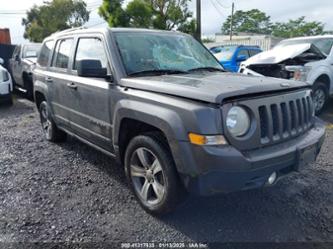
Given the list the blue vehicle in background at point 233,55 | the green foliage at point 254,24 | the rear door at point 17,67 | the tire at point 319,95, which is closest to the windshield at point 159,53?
the tire at point 319,95

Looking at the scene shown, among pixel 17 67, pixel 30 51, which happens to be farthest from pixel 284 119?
pixel 17 67

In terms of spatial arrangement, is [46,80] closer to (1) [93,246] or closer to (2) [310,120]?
(1) [93,246]

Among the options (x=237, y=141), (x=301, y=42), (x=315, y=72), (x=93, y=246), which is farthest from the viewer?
(x=301, y=42)

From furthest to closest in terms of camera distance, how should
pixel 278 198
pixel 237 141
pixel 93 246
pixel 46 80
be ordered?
pixel 46 80 < pixel 278 198 < pixel 93 246 < pixel 237 141

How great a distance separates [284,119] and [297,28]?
184 ft

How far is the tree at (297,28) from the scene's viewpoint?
46.5 m

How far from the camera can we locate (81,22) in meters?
42.9

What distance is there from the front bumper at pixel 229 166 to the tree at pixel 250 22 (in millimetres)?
61075

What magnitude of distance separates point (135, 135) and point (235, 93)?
122 cm

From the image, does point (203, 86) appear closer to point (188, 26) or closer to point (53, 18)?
point (188, 26)

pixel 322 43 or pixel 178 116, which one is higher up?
pixel 322 43

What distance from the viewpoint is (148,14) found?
20.8m

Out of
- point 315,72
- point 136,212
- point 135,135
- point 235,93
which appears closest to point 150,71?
point 135,135

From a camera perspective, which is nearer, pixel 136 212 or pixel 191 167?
pixel 191 167
